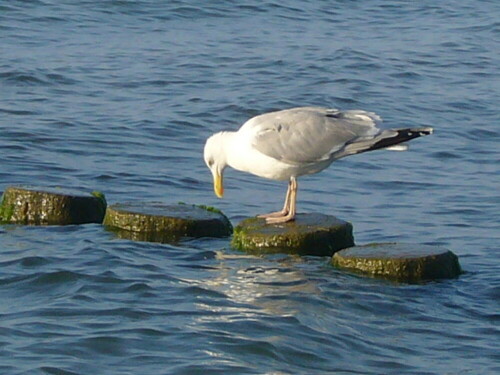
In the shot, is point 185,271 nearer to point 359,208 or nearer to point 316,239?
point 316,239

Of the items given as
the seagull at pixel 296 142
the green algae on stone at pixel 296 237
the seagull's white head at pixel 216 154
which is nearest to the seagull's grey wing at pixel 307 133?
the seagull at pixel 296 142

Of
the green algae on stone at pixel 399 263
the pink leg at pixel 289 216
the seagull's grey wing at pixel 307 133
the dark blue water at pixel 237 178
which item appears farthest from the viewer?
the pink leg at pixel 289 216

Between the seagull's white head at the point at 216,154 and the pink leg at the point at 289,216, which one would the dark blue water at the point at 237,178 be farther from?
the seagull's white head at the point at 216,154

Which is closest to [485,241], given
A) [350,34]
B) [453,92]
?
[453,92]

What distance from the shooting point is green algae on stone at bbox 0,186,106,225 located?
9205mm

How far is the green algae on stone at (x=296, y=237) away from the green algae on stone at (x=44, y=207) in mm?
1292

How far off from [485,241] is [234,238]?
2.24m

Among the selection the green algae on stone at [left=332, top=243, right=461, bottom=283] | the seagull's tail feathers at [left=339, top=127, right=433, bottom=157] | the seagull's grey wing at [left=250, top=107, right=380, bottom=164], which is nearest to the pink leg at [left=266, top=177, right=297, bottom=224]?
the seagull's grey wing at [left=250, top=107, right=380, bottom=164]

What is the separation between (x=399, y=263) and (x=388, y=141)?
1.04 m

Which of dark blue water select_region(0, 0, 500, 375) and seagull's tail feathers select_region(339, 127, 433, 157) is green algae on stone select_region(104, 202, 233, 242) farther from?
seagull's tail feathers select_region(339, 127, 433, 157)

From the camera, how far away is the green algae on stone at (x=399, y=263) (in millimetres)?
8062

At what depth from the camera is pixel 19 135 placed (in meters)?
12.8

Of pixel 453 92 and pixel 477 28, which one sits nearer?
pixel 453 92

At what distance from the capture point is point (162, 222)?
8.87 metres
